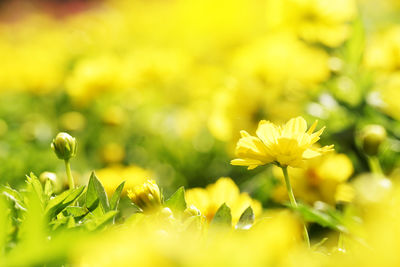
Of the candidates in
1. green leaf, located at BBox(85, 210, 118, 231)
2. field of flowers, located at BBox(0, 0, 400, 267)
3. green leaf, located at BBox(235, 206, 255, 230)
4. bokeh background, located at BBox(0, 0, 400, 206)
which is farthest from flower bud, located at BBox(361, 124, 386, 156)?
green leaf, located at BBox(85, 210, 118, 231)

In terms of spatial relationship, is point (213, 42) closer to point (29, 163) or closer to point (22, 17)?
point (29, 163)

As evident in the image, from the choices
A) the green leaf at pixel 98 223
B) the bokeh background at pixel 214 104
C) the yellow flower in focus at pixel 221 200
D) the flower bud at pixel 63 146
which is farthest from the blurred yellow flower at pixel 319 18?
the green leaf at pixel 98 223

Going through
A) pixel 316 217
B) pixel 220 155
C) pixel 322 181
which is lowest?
pixel 220 155

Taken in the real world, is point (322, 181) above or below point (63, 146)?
below

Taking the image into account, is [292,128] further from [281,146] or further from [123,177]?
[123,177]

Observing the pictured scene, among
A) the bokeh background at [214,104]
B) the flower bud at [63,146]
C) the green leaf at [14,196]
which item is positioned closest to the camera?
the green leaf at [14,196]

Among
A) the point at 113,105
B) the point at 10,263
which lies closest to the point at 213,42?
the point at 113,105

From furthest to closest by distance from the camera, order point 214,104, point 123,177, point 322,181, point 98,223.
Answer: point 214,104 < point 123,177 < point 322,181 < point 98,223

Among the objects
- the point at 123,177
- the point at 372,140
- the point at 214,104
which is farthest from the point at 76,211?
the point at 214,104

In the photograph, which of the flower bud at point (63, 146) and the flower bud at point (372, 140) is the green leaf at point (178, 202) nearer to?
the flower bud at point (63, 146)
